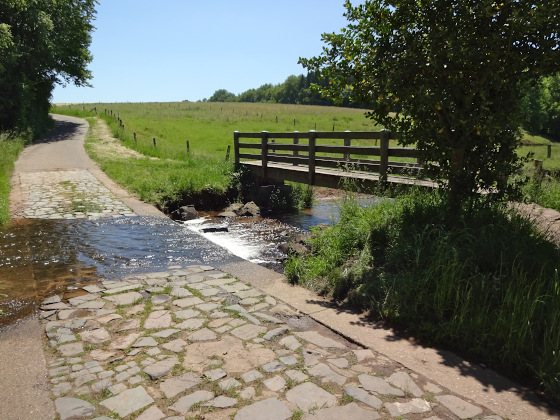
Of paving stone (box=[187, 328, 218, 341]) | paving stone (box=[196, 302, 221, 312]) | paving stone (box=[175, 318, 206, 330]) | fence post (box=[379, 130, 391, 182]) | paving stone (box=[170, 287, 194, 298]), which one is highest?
fence post (box=[379, 130, 391, 182])

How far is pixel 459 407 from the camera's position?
2891 mm

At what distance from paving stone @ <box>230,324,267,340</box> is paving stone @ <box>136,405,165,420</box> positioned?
1.18m

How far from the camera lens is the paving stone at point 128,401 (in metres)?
2.84

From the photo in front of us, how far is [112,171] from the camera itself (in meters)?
15.9

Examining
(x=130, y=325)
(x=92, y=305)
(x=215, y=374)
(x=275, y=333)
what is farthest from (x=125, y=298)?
(x=215, y=374)

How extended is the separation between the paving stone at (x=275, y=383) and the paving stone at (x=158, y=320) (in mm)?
1447

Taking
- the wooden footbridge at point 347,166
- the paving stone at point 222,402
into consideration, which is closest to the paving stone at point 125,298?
the paving stone at point 222,402

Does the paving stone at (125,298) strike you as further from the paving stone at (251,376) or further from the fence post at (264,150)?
the fence post at (264,150)

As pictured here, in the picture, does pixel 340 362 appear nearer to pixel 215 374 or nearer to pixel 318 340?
pixel 318 340

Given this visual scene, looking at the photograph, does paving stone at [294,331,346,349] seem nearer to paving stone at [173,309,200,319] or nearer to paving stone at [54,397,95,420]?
paving stone at [173,309,200,319]

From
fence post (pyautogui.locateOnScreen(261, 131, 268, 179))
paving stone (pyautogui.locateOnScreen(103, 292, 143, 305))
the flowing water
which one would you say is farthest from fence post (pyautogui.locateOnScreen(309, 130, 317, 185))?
paving stone (pyautogui.locateOnScreen(103, 292, 143, 305))

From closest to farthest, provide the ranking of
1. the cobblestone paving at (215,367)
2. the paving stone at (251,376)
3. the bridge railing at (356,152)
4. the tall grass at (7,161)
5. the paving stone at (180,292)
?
the cobblestone paving at (215,367) → the paving stone at (251,376) → the paving stone at (180,292) → the bridge railing at (356,152) → the tall grass at (7,161)

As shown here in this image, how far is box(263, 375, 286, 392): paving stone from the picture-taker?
3096mm

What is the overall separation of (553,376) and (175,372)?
9.79 feet
